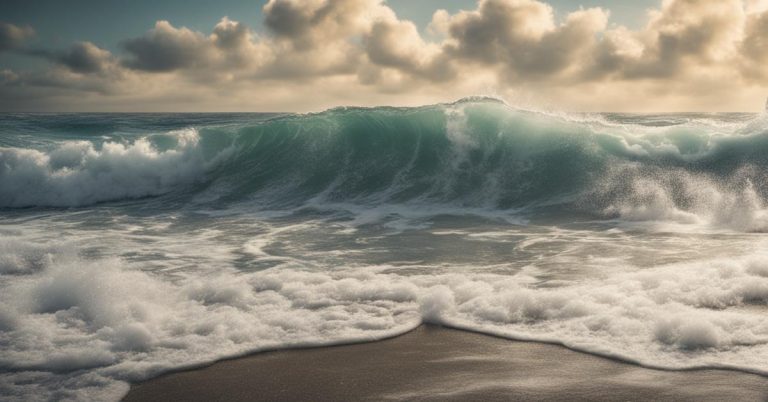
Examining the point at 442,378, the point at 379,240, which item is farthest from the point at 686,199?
the point at 442,378

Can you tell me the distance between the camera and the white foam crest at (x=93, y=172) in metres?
16.7

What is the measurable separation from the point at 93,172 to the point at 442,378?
53.5 ft

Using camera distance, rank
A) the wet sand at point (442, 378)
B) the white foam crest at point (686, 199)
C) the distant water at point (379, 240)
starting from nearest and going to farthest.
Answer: the wet sand at point (442, 378), the distant water at point (379, 240), the white foam crest at point (686, 199)

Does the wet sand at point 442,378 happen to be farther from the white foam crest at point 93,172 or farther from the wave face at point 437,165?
the white foam crest at point 93,172

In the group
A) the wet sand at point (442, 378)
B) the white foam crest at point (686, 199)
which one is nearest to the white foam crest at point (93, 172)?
the white foam crest at point (686, 199)

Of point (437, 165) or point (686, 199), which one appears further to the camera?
point (437, 165)

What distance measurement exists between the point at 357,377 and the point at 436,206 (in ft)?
28.9

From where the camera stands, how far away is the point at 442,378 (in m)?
4.25

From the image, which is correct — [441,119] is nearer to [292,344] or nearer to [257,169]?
[257,169]

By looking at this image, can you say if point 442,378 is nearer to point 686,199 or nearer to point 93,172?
point 686,199

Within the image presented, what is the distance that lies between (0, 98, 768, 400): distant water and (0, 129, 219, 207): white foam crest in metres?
0.07

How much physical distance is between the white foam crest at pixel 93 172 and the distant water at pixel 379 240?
7 centimetres

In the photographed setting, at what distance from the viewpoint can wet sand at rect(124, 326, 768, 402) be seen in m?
3.92

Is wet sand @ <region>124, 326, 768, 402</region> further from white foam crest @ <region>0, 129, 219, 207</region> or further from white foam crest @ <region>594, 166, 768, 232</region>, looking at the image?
white foam crest @ <region>0, 129, 219, 207</region>
